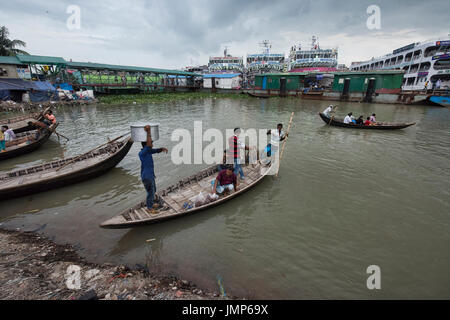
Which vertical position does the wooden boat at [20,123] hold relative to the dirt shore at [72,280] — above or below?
above

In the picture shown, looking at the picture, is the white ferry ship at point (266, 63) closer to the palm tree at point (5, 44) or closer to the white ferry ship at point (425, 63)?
the white ferry ship at point (425, 63)

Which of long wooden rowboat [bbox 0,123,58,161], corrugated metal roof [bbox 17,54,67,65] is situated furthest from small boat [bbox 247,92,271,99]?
long wooden rowboat [bbox 0,123,58,161]

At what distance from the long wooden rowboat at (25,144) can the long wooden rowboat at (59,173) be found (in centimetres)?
402

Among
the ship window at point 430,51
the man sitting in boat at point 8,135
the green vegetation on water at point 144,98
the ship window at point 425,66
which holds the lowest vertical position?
the man sitting in boat at point 8,135

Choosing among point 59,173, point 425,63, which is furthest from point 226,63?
point 59,173

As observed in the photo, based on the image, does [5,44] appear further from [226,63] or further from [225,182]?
[226,63]

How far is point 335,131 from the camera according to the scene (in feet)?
52.7

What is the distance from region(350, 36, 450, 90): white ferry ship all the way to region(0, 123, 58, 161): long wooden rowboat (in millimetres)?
53674

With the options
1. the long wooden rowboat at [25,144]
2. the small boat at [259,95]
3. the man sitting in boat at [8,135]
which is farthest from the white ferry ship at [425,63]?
the man sitting in boat at [8,135]

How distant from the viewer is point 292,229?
580cm

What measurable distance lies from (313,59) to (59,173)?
67590 millimetres

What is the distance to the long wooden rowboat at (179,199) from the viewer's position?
4984 millimetres
